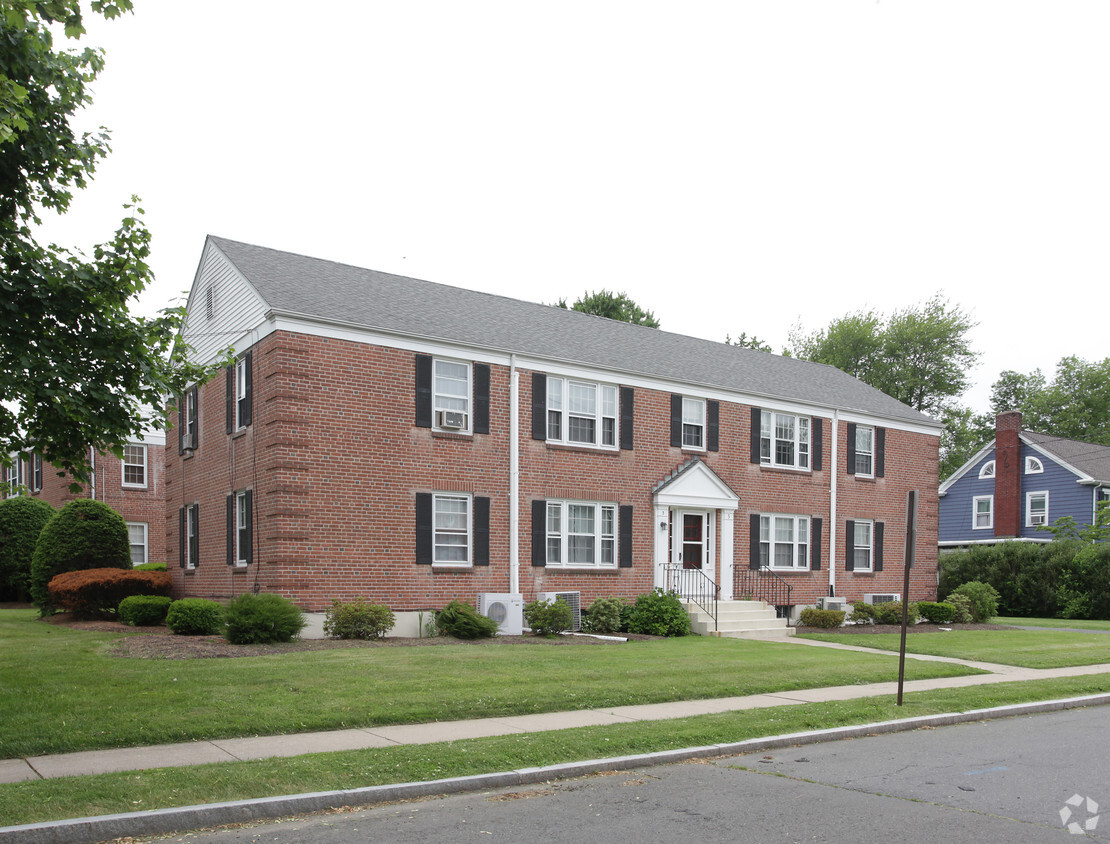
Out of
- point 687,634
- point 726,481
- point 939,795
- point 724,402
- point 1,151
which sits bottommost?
point 687,634

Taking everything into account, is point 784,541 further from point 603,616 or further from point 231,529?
point 231,529

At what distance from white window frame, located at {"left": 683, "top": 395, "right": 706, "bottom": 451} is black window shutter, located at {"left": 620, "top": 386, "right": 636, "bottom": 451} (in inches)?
74.4

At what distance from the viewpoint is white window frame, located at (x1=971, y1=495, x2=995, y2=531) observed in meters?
44.2

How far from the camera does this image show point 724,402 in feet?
83.7

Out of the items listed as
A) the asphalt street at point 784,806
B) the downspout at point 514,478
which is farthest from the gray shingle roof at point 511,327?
the asphalt street at point 784,806

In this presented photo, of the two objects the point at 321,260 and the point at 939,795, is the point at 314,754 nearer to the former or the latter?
the point at 939,795

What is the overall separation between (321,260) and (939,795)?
19184 millimetres

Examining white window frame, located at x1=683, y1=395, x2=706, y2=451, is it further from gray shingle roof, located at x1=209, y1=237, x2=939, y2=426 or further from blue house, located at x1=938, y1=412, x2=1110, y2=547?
blue house, located at x1=938, y1=412, x2=1110, y2=547

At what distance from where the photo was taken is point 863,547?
2883 centimetres

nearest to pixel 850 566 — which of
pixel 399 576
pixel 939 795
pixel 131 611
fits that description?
pixel 399 576

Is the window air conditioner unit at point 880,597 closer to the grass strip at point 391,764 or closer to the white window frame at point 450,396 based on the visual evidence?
the white window frame at point 450,396

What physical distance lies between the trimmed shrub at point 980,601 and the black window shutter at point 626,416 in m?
12.4

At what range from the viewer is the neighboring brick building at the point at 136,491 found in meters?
34.2

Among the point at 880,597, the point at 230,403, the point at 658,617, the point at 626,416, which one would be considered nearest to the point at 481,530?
the point at 658,617
